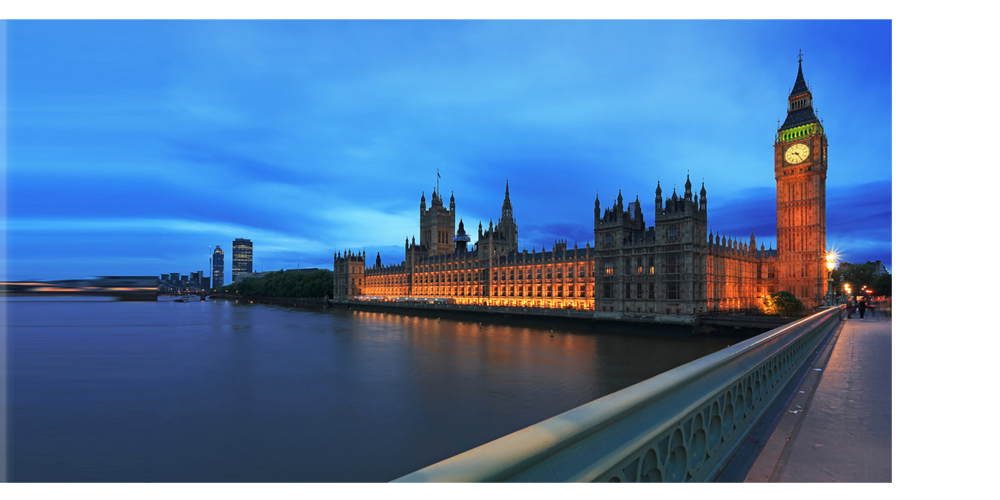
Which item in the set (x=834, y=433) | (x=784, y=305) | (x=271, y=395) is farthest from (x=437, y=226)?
(x=834, y=433)

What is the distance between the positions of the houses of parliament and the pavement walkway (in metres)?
50.1

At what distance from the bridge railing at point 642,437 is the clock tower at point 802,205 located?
240ft

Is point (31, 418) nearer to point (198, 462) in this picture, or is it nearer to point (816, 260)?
point (198, 462)

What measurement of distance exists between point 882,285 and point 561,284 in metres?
68.4

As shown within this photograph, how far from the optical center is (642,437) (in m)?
2.52

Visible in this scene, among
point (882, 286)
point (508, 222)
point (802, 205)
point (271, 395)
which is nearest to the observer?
point (271, 395)

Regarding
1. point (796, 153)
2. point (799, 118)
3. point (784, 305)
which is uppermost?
point (799, 118)

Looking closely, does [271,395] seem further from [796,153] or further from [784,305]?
[796,153]

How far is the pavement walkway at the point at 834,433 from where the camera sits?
360 cm

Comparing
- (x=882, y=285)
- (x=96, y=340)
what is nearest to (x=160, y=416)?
(x=96, y=340)

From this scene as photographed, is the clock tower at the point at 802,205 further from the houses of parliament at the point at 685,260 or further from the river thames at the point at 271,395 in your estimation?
the river thames at the point at 271,395

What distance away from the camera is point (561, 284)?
75.2m

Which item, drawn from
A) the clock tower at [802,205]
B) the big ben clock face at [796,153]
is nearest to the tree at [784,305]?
the clock tower at [802,205]

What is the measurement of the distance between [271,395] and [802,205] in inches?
2930
